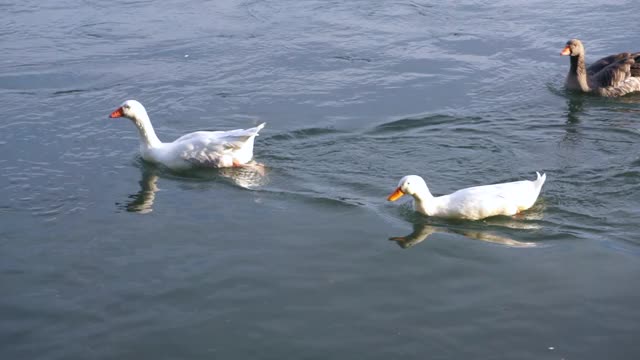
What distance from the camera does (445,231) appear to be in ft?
32.7

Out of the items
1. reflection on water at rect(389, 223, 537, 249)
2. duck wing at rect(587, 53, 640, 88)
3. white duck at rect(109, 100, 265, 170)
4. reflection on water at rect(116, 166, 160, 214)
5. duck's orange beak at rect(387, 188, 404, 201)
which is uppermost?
duck wing at rect(587, 53, 640, 88)

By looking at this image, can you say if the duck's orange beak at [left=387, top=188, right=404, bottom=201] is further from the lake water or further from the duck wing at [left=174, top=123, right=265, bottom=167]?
the duck wing at [left=174, top=123, right=265, bottom=167]

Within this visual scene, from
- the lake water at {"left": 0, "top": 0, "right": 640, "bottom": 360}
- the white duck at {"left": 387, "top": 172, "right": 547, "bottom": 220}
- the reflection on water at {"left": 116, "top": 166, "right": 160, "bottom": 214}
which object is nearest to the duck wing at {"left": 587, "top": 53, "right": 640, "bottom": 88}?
the lake water at {"left": 0, "top": 0, "right": 640, "bottom": 360}

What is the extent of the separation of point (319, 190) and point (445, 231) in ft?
5.78

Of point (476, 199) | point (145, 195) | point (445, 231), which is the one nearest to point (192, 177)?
point (145, 195)

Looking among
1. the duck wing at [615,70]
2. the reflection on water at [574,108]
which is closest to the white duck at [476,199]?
the reflection on water at [574,108]

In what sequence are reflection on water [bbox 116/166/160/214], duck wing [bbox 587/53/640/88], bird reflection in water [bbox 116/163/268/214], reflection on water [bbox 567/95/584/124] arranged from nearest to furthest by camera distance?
reflection on water [bbox 116/166/160/214]
bird reflection in water [bbox 116/163/268/214]
reflection on water [bbox 567/95/584/124]
duck wing [bbox 587/53/640/88]

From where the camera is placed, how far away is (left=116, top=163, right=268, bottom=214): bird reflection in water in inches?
431

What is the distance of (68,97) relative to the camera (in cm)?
1480

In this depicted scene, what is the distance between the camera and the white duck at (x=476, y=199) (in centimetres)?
993

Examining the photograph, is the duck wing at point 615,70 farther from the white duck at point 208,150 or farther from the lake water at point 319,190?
the white duck at point 208,150

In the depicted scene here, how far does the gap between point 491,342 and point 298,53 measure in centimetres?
989

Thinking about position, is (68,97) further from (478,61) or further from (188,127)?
(478,61)

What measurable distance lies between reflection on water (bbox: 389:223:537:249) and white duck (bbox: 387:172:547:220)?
7.7 inches
